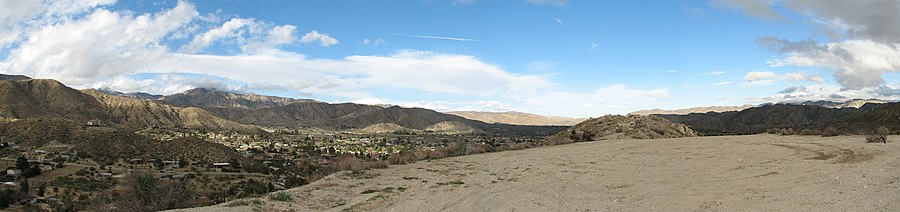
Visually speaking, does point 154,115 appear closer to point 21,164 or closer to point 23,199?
point 21,164

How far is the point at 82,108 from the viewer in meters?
111

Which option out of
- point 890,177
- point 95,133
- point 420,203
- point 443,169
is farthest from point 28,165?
point 890,177

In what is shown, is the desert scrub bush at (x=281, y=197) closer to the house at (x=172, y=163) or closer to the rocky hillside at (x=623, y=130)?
the rocky hillside at (x=623, y=130)

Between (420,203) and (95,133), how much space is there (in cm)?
8252

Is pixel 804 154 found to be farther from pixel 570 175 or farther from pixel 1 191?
pixel 1 191

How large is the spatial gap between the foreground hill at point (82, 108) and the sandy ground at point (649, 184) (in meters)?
94.2

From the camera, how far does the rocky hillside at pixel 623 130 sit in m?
31.7

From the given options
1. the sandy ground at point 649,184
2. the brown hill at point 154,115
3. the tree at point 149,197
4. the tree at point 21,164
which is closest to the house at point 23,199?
the tree at point 21,164

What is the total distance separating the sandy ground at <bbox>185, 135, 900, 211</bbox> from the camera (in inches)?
351

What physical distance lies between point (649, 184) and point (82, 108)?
420ft

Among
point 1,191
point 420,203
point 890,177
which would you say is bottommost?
point 1,191

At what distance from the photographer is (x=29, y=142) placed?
7081 centimetres

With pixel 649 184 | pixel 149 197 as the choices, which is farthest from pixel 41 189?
pixel 649 184

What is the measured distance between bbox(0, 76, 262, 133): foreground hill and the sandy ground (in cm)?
9416
